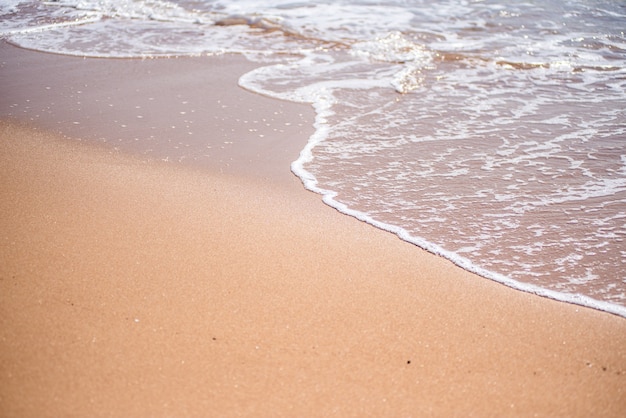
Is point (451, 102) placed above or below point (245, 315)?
above

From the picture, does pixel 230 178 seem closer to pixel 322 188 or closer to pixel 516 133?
pixel 322 188

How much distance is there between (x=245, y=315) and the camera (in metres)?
2.25

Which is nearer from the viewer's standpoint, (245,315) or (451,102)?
(245,315)

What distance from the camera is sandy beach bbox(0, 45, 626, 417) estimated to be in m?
1.89

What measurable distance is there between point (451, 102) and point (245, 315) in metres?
3.40

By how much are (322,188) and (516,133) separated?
6.14ft

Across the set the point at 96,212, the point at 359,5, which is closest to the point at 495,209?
the point at 96,212

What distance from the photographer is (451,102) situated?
4844mm

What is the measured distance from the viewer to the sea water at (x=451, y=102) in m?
2.92

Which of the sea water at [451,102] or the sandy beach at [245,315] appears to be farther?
the sea water at [451,102]

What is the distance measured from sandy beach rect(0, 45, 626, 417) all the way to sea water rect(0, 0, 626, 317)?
314 mm

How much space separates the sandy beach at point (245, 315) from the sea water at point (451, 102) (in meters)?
0.31

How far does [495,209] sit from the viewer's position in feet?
10.4

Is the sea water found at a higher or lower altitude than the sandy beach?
higher
